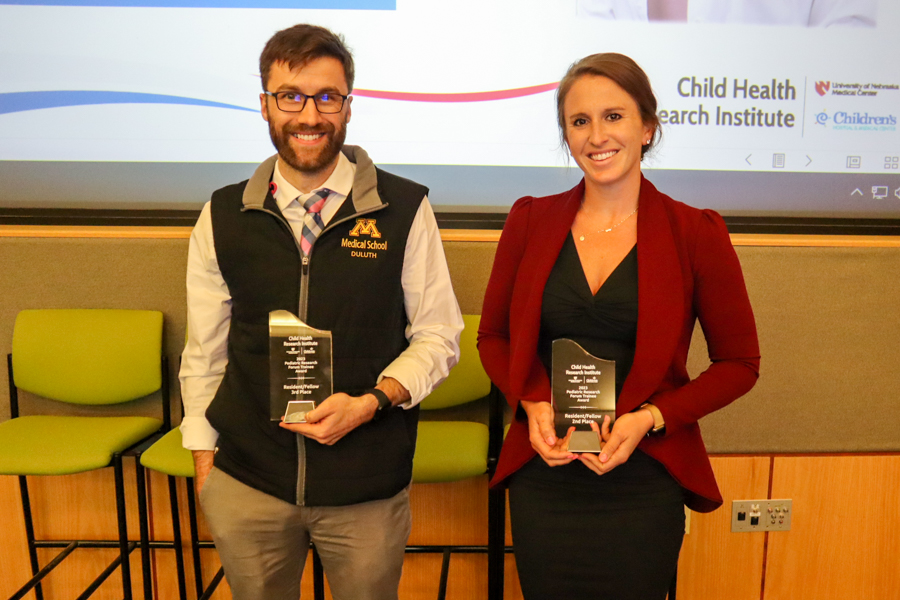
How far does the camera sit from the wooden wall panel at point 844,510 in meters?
2.47

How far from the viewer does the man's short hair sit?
1.34m

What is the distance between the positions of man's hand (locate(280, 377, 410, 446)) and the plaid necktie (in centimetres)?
31

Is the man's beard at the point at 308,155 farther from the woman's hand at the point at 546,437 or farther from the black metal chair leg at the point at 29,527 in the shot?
the black metal chair leg at the point at 29,527

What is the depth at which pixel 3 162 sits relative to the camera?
251 centimetres

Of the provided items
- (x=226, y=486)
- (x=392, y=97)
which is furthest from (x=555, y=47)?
(x=226, y=486)

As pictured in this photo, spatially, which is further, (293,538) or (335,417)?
(293,538)

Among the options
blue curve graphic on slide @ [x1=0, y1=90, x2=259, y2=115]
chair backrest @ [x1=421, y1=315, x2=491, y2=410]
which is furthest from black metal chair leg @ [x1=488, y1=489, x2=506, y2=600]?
blue curve graphic on slide @ [x1=0, y1=90, x2=259, y2=115]

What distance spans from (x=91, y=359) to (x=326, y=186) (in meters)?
1.46

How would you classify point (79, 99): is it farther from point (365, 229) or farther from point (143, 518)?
point (365, 229)

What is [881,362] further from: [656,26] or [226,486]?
[226,486]

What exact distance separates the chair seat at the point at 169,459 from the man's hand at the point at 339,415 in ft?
2.75

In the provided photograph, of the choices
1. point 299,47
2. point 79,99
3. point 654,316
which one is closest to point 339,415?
point 654,316

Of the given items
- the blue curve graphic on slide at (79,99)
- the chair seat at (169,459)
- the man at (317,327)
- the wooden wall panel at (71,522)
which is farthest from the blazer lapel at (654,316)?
the wooden wall panel at (71,522)

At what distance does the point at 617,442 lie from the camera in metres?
1.23
